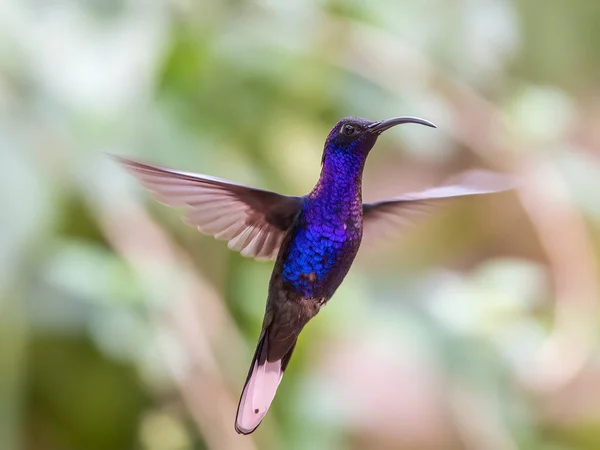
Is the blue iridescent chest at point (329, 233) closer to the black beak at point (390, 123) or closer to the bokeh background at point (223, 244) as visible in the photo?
the black beak at point (390, 123)

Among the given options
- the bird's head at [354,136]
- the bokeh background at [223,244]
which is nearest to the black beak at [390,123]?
the bird's head at [354,136]

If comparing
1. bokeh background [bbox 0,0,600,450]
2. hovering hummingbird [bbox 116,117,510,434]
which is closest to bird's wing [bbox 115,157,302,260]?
hovering hummingbird [bbox 116,117,510,434]

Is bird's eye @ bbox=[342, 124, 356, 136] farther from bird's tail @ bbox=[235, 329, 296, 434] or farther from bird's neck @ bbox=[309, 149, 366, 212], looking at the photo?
bird's tail @ bbox=[235, 329, 296, 434]

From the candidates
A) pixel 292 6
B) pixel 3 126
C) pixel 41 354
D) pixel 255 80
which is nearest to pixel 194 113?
pixel 255 80

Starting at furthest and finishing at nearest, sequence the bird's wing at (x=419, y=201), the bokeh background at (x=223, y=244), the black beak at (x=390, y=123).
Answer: the bokeh background at (x=223, y=244)
the bird's wing at (x=419, y=201)
the black beak at (x=390, y=123)

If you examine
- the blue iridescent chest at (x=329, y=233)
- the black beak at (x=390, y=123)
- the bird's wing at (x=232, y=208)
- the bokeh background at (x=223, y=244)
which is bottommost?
the bokeh background at (x=223, y=244)

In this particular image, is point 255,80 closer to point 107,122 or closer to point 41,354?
point 107,122

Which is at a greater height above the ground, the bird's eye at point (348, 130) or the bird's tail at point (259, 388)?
the bird's eye at point (348, 130)
